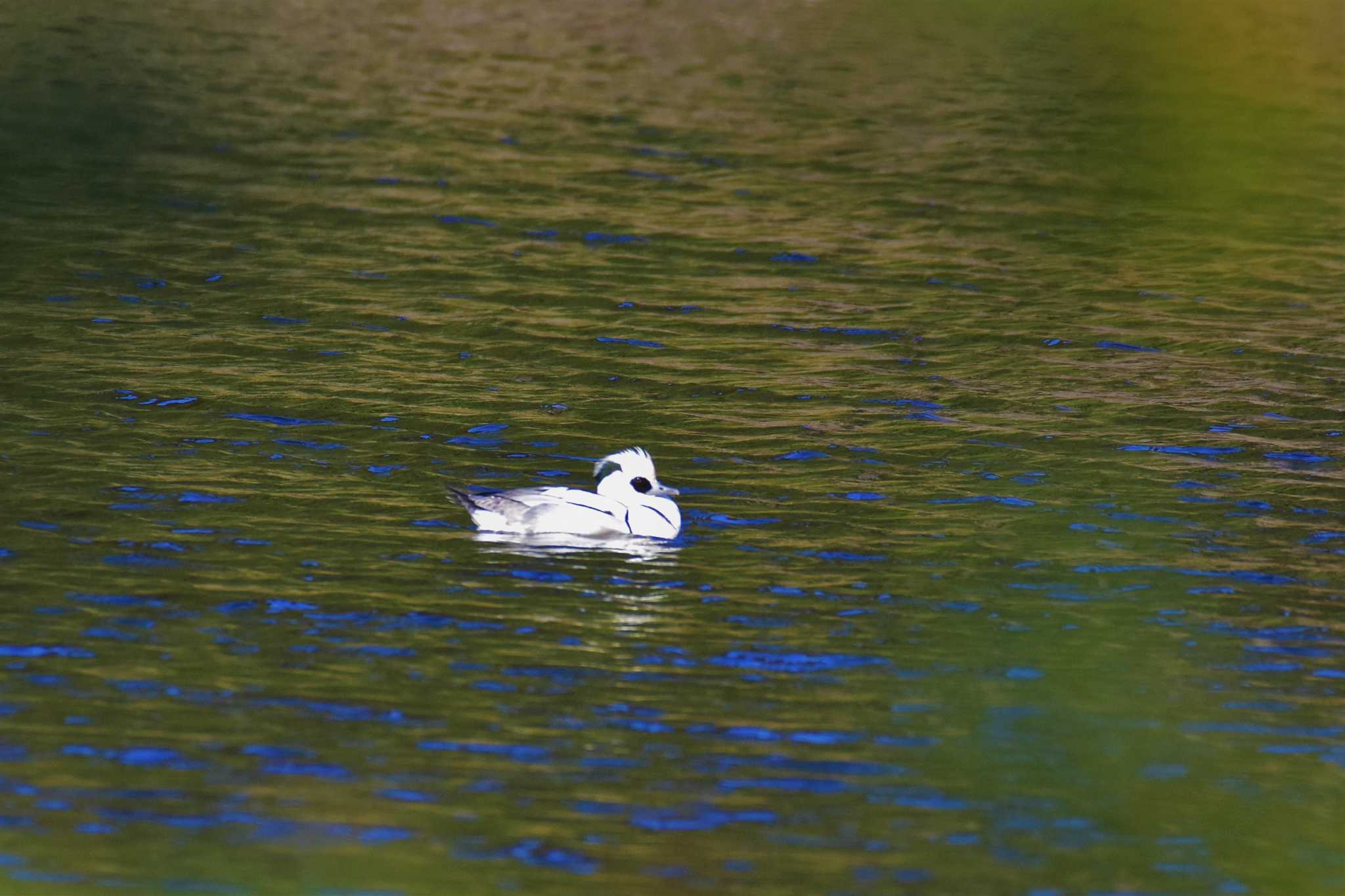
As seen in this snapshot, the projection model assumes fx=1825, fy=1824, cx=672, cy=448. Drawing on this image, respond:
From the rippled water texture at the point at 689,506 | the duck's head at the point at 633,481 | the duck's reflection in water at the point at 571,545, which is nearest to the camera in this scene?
the rippled water texture at the point at 689,506

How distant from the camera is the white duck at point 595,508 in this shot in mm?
15195

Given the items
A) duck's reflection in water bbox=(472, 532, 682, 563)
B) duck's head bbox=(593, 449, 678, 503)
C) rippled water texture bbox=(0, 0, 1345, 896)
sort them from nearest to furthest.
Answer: rippled water texture bbox=(0, 0, 1345, 896) < duck's reflection in water bbox=(472, 532, 682, 563) < duck's head bbox=(593, 449, 678, 503)

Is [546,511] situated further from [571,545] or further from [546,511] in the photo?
[571,545]

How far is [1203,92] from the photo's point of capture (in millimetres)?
6109

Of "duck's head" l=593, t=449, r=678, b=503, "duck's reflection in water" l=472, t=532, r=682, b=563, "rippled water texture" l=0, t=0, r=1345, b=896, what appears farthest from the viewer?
"duck's head" l=593, t=449, r=678, b=503

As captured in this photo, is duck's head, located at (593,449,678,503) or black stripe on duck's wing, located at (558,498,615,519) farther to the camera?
duck's head, located at (593,449,678,503)

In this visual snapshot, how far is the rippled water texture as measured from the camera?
996 centimetres

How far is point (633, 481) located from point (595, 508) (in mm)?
422

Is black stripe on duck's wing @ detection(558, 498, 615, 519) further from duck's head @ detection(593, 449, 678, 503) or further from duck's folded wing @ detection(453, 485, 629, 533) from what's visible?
duck's head @ detection(593, 449, 678, 503)

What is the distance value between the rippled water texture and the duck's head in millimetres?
621

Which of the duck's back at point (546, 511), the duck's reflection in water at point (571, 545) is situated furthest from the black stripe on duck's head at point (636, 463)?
the duck's reflection in water at point (571, 545)

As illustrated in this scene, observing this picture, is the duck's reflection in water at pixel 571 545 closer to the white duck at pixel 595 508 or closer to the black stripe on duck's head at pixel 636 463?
the white duck at pixel 595 508

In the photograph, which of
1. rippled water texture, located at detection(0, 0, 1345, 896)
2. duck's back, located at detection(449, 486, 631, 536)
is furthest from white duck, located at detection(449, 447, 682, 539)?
rippled water texture, located at detection(0, 0, 1345, 896)

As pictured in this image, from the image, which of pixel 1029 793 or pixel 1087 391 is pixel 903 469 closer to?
pixel 1087 391
